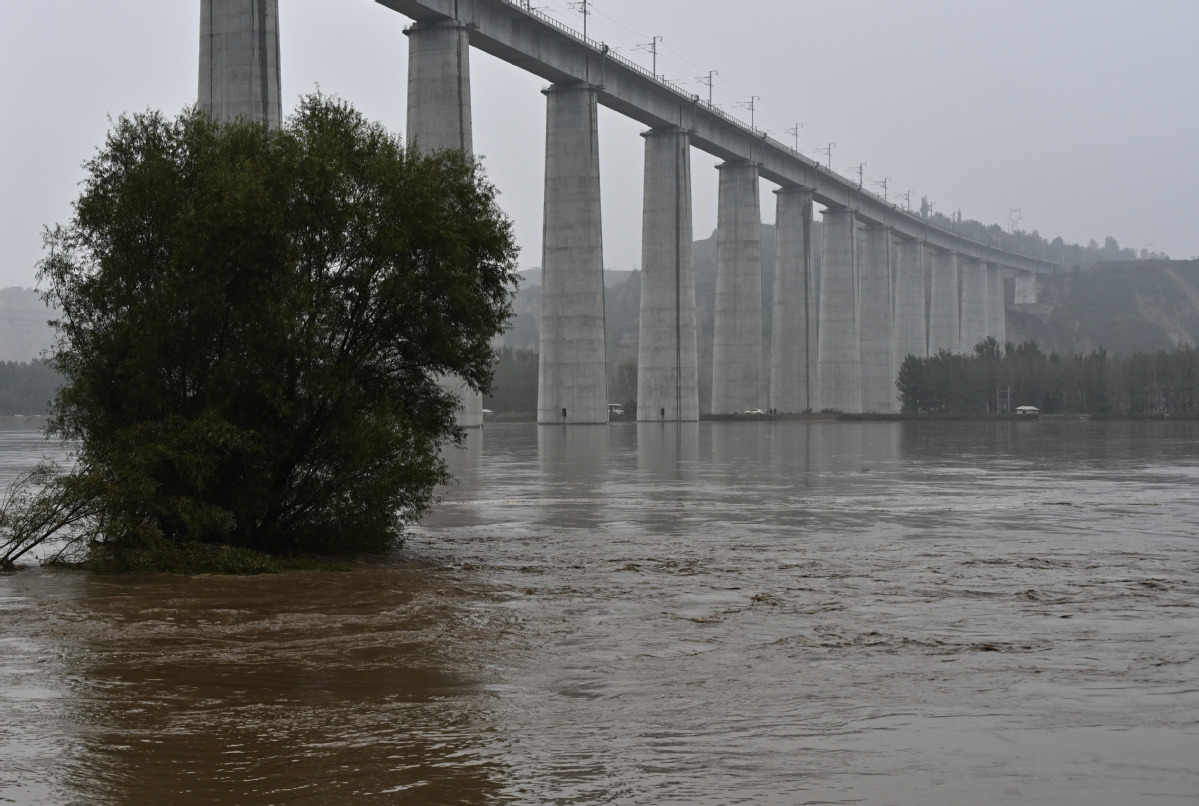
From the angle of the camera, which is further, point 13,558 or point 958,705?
point 13,558

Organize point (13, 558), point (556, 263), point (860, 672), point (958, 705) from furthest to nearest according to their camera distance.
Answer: point (556, 263)
point (13, 558)
point (860, 672)
point (958, 705)

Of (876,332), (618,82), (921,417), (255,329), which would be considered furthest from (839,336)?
(255,329)

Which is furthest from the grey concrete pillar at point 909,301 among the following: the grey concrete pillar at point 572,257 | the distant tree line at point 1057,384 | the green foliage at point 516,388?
the grey concrete pillar at point 572,257

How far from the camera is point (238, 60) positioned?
62.8 meters

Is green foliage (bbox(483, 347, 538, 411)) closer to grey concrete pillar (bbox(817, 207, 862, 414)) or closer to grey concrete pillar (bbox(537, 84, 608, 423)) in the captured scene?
grey concrete pillar (bbox(817, 207, 862, 414))

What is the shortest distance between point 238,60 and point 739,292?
72327mm

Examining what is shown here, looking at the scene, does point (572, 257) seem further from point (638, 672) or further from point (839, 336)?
point (638, 672)

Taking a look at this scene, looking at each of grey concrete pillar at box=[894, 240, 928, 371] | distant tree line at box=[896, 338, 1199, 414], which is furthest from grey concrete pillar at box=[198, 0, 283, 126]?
grey concrete pillar at box=[894, 240, 928, 371]

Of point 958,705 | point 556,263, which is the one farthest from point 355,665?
point 556,263

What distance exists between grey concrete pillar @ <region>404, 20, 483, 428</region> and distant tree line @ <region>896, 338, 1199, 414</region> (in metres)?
90.1

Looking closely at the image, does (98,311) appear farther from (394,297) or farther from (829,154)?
(829,154)

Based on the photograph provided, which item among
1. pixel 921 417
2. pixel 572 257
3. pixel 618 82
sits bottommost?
pixel 921 417

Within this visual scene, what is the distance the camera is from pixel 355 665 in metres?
14.1

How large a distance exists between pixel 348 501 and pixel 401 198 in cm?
560
